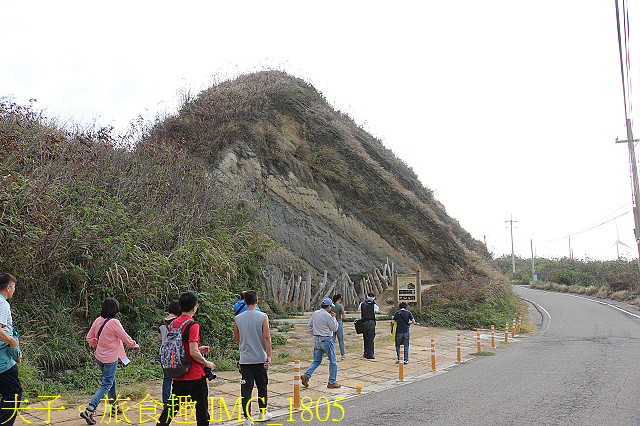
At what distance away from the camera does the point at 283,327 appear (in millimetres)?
13398

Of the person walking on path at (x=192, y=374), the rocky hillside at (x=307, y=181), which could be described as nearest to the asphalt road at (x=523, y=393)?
the person walking on path at (x=192, y=374)

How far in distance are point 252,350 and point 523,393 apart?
15.7 feet

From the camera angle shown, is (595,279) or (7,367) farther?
(595,279)

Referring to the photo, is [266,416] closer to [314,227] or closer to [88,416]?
[88,416]

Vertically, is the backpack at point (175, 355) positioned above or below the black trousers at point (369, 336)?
above

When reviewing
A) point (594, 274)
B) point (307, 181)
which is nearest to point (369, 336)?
point (307, 181)

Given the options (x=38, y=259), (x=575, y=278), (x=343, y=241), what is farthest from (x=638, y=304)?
(x=38, y=259)

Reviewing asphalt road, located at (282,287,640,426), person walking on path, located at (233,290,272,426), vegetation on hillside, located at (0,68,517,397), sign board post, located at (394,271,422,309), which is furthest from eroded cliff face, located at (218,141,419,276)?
person walking on path, located at (233,290,272,426)

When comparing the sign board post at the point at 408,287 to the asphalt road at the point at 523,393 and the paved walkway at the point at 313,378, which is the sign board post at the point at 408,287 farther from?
the asphalt road at the point at 523,393

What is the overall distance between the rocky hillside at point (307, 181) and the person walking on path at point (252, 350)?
11563mm

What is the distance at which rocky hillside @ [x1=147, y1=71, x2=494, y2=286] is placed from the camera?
18.7m

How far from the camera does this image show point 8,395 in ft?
14.7

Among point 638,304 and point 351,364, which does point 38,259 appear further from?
point 638,304

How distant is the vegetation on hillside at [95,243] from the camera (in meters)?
7.39
